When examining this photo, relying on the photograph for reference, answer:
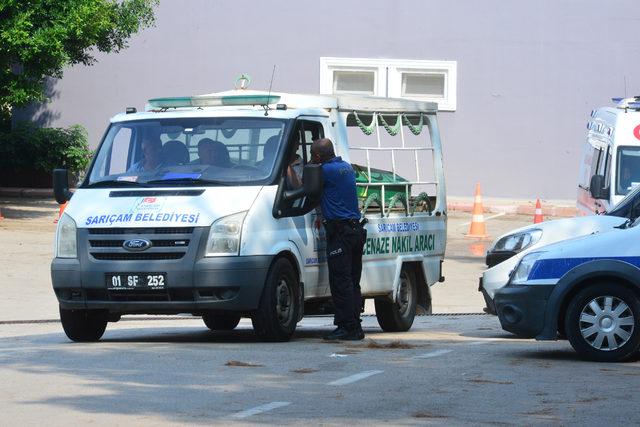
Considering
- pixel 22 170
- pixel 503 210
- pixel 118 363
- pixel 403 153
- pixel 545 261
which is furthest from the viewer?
pixel 22 170

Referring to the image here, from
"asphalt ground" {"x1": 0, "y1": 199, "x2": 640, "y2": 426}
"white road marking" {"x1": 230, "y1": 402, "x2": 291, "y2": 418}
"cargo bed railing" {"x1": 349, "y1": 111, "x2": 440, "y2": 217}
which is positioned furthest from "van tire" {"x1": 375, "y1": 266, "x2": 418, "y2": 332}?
"white road marking" {"x1": 230, "y1": 402, "x2": 291, "y2": 418}

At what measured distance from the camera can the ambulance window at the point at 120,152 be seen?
13.2 metres

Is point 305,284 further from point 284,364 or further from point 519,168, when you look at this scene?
point 519,168

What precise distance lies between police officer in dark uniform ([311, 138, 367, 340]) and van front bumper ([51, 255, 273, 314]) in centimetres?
89

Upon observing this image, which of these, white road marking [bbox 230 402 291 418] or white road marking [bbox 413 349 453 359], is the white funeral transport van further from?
white road marking [bbox 230 402 291 418]

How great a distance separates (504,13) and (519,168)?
3210 millimetres

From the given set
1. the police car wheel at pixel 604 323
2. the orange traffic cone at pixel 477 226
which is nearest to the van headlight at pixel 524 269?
the police car wheel at pixel 604 323

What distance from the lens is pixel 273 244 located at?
41.1ft

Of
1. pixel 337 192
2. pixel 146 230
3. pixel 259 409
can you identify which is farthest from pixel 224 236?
pixel 259 409

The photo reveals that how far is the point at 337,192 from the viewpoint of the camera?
13.0 meters

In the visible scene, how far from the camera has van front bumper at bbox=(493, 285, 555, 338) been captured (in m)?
11.6

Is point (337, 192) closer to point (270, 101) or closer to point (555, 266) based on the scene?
point (270, 101)

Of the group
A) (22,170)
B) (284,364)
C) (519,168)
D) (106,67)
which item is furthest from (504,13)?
(284,364)

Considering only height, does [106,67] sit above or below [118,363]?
above
